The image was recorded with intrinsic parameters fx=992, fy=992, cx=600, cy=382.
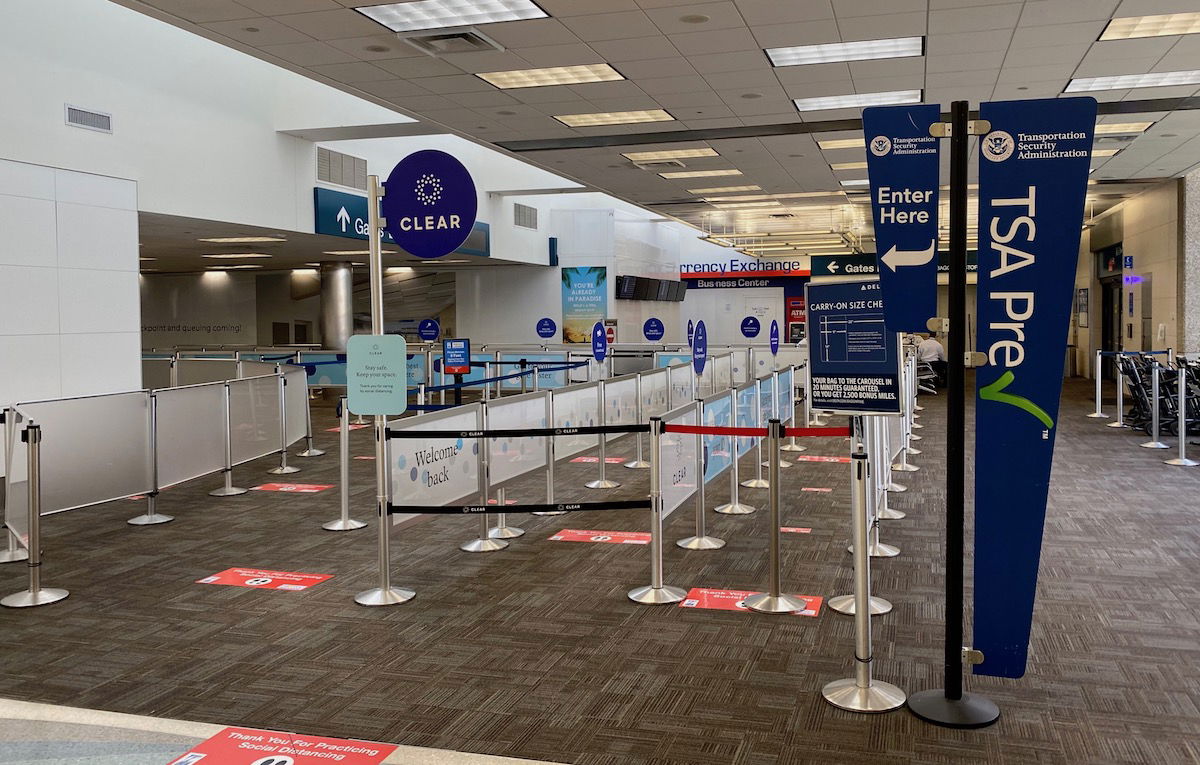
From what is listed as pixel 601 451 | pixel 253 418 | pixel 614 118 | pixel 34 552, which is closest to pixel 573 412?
pixel 601 451

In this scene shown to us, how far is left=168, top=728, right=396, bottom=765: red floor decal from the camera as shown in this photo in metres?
3.43

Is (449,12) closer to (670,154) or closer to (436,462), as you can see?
(436,462)

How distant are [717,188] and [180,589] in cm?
1311

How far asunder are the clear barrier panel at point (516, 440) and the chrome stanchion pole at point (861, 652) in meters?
3.13

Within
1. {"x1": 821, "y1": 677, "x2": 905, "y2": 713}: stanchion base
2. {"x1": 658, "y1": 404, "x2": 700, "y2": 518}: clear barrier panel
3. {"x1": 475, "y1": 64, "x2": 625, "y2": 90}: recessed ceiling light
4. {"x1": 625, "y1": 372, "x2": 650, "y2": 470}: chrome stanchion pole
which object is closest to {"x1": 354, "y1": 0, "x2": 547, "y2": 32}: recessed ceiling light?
{"x1": 475, "y1": 64, "x2": 625, "y2": 90}: recessed ceiling light

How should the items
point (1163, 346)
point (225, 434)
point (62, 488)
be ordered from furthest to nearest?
point (1163, 346)
point (225, 434)
point (62, 488)

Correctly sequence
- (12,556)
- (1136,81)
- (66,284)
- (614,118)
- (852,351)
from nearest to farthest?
(852,351), (12,556), (1136,81), (66,284), (614,118)

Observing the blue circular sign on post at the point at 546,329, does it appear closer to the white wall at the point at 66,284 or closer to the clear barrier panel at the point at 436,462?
the white wall at the point at 66,284

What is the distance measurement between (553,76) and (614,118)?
209 centimetres

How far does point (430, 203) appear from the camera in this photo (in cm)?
556

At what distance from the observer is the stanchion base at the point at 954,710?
3746 millimetres

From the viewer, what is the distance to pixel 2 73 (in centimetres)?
938

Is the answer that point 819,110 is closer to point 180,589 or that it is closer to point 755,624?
point 755,624

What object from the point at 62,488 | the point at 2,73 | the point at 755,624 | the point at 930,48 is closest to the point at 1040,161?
the point at 755,624
